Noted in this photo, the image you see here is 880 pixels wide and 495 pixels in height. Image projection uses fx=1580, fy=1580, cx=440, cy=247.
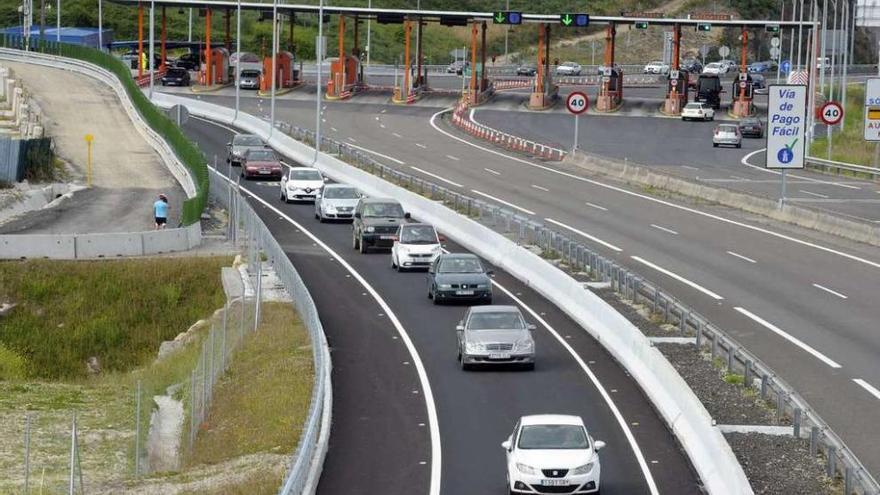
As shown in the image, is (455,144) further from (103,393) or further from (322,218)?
(103,393)

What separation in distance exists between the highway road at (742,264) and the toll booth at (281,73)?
33.2 m

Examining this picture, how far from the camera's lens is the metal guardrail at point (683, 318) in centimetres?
2288

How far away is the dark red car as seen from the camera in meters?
68.6

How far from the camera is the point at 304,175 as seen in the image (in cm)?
6297

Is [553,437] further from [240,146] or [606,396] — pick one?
[240,146]

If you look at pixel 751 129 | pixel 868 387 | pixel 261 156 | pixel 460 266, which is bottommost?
pixel 868 387

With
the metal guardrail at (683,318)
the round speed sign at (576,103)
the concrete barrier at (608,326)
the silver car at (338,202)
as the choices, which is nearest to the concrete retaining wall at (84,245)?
the silver car at (338,202)

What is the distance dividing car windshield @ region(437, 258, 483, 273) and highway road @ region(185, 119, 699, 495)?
3.24 ft

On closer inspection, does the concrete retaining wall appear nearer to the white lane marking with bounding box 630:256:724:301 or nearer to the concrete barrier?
the concrete barrier

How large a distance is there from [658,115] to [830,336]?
70.8 meters

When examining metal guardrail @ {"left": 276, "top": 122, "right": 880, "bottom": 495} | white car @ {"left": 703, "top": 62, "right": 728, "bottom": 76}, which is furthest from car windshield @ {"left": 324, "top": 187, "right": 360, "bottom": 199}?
white car @ {"left": 703, "top": 62, "right": 728, "bottom": 76}

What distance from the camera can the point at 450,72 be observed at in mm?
151875

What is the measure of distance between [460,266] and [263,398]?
10.7 meters

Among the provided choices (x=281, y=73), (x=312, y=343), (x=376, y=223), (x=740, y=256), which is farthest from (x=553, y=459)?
(x=281, y=73)
